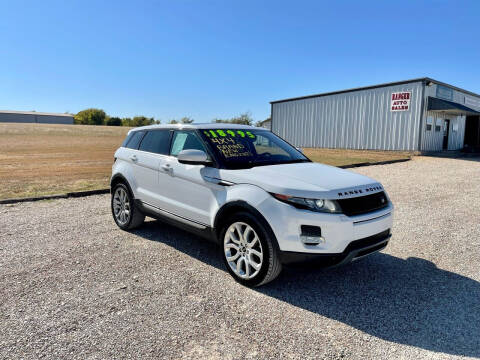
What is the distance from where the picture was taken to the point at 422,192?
29.7 ft

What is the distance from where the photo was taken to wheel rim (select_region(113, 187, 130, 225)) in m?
5.37

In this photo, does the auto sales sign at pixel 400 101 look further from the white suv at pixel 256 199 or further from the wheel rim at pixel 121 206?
the wheel rim at pixel 121 206

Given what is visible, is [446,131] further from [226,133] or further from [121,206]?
[121,206]

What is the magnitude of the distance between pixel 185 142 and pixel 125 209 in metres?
1.76

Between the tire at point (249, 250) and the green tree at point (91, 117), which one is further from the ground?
the green tree at point (91, 117)

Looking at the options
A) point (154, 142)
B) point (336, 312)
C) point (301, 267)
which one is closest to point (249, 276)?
point (301, 267)

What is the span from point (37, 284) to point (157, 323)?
1.57m

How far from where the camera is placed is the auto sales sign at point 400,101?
21.9 meters

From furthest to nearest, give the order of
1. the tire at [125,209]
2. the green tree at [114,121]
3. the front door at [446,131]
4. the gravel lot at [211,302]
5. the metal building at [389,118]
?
the green tree at [114,121], the front door at [446,131], the metal building at [389,118], the tire at [125,209], the gravel lot at [211,302]

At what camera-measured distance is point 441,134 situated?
79.6ft

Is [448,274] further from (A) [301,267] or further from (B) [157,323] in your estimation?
(B) [157,323]

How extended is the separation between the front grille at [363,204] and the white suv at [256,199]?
0.01 m

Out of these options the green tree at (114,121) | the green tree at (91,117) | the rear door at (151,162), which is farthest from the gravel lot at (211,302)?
the green tree at (91,117)

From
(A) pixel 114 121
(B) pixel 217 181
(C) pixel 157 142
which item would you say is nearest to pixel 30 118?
(A) pixel 114 121
